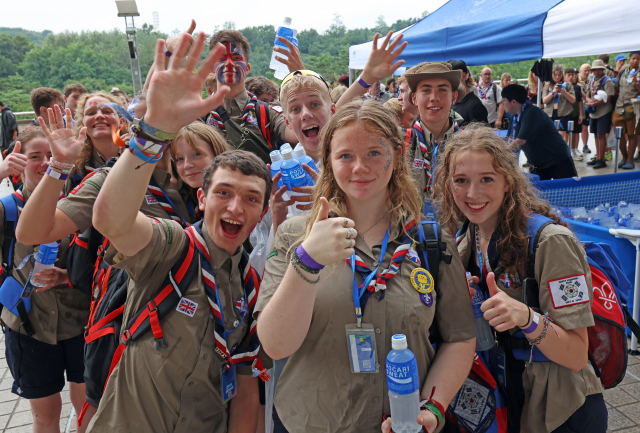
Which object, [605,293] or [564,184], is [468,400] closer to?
[605,293]

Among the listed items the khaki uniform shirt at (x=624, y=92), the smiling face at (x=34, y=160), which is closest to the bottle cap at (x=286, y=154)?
the smiling face at (x=34, y=160)

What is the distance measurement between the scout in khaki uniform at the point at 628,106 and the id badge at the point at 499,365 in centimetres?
1028

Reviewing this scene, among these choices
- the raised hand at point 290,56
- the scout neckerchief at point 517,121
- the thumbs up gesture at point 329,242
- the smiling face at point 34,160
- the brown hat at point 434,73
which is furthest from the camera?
the scout neckerchief at point 517,121

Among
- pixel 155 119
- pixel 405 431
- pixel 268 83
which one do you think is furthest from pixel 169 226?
pixel 268 83

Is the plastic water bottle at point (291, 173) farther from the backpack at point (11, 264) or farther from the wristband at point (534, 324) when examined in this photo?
the backpack at point (11, 264)

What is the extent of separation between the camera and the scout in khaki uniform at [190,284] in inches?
59.8

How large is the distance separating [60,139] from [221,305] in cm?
123

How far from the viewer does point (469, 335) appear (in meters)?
1.80

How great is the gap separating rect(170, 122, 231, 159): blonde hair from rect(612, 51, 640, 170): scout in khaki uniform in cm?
1049

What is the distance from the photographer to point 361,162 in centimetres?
183

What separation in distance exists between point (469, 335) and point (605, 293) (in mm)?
773

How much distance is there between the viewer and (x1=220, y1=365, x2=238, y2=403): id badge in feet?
6.45

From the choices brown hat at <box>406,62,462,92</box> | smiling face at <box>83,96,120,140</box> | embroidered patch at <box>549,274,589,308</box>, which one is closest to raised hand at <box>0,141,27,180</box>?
smiling face at <box>83,96,120,140</box>

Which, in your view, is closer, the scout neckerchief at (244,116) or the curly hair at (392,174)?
the curly hair at (392,174)
